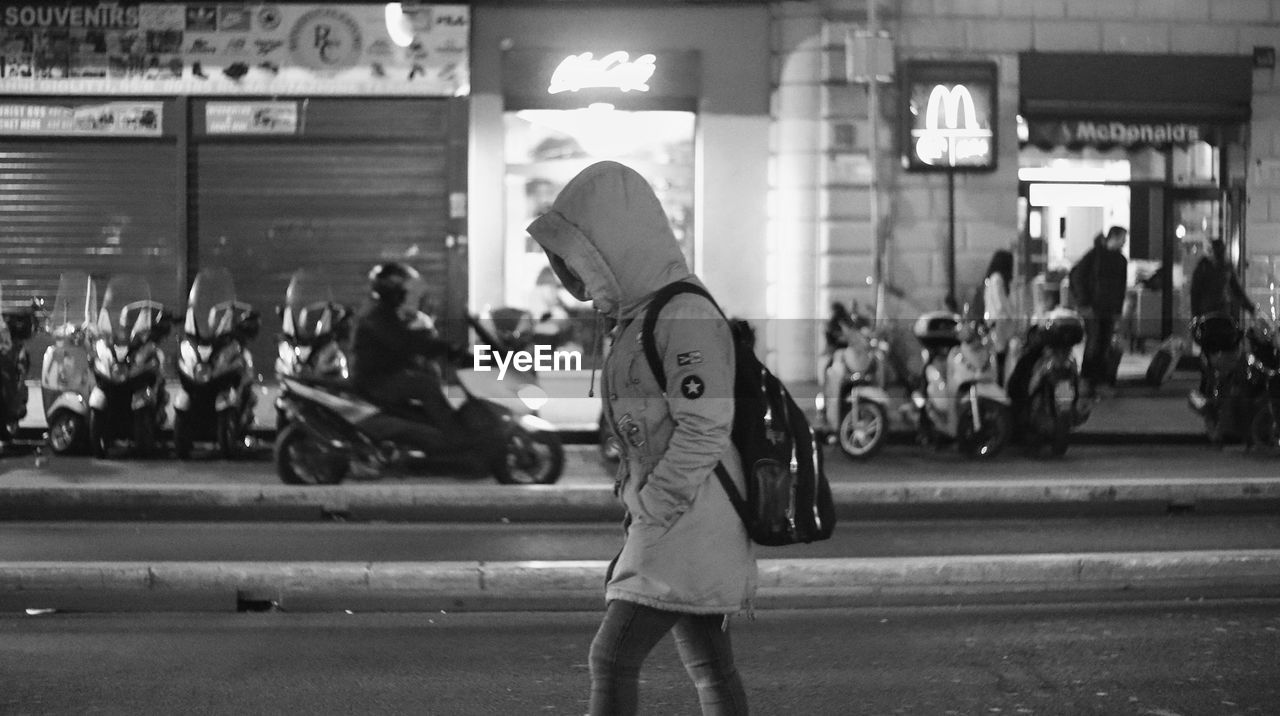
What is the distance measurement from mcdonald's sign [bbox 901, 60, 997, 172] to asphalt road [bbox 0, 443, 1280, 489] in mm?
4628

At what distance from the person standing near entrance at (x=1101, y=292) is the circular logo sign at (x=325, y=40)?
302 inches

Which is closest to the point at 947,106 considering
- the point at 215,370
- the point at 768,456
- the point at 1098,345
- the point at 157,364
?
the point at 1098,345

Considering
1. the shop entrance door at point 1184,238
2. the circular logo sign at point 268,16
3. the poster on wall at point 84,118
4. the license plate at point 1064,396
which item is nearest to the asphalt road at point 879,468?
the license plate at point 1064,396

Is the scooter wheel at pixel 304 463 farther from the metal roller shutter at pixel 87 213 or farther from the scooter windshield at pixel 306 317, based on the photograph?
the metal roller shutter at pixel 87 213

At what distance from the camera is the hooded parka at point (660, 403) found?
3680 mm

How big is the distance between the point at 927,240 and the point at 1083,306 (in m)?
1.70

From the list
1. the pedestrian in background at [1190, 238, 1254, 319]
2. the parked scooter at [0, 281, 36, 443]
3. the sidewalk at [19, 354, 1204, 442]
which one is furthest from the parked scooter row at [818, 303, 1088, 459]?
the parked scooter at [0, 281, 36, 443]

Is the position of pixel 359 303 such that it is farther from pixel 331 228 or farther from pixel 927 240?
pixel 927 240

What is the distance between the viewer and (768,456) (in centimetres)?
377

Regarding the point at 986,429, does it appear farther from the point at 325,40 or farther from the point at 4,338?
the point at 325,40

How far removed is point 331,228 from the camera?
17047mm

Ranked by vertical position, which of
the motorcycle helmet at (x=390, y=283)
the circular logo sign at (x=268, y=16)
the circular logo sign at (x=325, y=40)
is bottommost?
the motorcycle helmet at (x=390, y=283)

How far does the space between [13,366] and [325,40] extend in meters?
5.70

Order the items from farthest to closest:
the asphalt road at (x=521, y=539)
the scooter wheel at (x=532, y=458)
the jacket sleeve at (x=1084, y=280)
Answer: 1. the jacket sleeve at (x=1084, y=280)
2. the scooter wheel at (x=532, y=458)
3. the asphalt road at (x=521, y=539)
